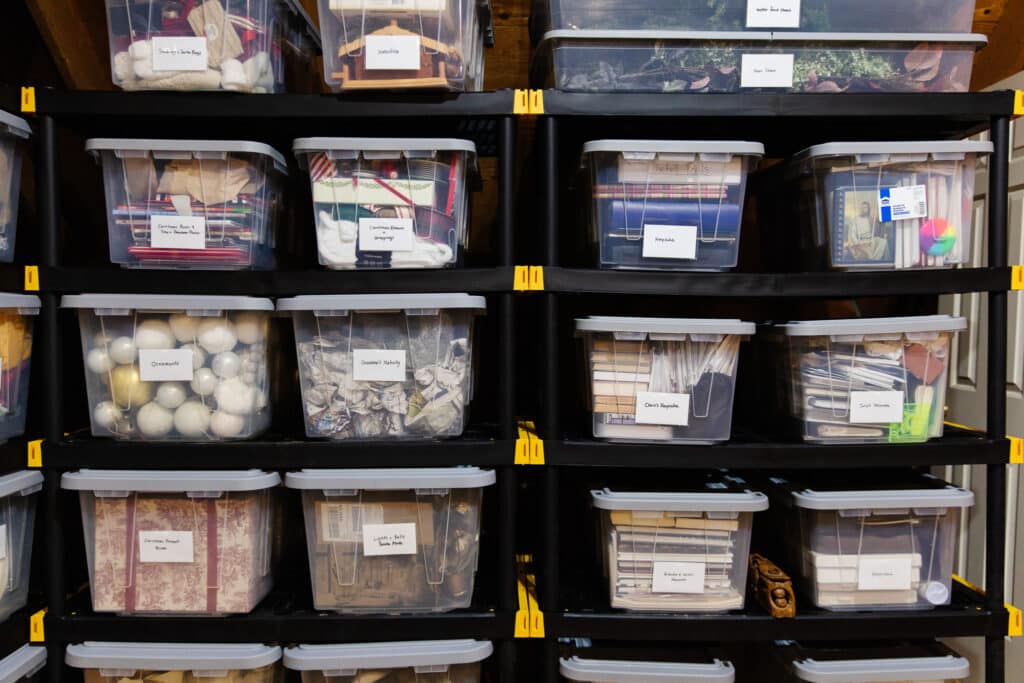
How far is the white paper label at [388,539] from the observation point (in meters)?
1.39

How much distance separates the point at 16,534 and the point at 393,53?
1266mm

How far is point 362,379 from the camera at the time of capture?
4.53 ft

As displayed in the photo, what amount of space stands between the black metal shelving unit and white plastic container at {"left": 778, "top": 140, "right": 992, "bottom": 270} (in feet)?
0.14

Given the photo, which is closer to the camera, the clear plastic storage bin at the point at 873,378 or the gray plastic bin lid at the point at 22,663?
the gray plastic bin lid at the point at 22,663

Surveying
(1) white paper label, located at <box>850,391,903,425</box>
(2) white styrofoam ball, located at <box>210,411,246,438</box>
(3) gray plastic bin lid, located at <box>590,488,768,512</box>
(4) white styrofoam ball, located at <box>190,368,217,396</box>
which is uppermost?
(4) white styrofoam ball, located at <box>190,368,217,396</box>

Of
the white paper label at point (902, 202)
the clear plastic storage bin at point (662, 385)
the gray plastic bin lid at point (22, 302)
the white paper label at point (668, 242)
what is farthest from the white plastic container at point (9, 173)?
the white paper label at point (902, 202)

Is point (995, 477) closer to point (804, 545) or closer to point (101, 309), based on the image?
point (804, 545)

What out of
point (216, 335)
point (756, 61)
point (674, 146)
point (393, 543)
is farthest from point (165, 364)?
point (756, 61)

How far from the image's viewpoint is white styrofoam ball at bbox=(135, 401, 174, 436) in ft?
4.54

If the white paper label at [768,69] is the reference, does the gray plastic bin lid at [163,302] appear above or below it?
below

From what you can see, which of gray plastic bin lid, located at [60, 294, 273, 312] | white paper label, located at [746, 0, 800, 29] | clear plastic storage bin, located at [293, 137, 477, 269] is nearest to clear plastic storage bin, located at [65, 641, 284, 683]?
gray plastic bin lid, located at [60, 294, 273, 312]

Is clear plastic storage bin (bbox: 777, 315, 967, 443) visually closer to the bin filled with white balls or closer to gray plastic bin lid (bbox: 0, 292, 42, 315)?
the bin filled with white balls

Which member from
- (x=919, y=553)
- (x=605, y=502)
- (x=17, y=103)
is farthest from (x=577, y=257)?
(x=17, y=103)

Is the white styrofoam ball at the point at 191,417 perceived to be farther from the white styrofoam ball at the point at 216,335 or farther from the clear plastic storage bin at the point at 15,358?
the clear plastic storage bin at the point at 15,358
